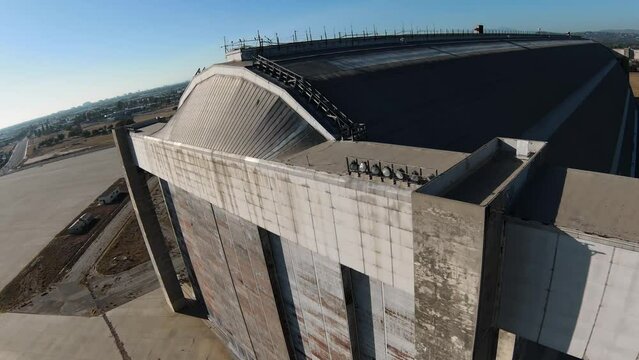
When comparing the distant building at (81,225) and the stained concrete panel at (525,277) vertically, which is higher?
the stained concrete panel at (525,277)

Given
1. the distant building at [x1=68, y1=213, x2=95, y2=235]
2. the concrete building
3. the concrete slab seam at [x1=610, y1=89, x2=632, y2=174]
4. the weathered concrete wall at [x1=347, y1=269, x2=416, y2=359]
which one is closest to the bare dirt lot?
the distant building at [x1=68, y1=213, x2=95, y2=235]

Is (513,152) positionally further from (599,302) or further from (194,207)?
(194,207)

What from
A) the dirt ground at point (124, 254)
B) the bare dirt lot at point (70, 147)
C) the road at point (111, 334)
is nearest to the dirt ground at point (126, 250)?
the dirt ground at point (124, 254)

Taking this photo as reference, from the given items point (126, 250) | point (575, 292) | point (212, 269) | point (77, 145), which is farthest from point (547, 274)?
point (77, 145)

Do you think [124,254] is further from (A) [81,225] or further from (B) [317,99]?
(B) [317,99]

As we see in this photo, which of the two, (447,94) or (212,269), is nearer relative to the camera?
(212,269)

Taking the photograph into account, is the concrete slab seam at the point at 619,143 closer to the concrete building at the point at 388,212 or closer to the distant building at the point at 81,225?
the concrete building at the point at 388,212

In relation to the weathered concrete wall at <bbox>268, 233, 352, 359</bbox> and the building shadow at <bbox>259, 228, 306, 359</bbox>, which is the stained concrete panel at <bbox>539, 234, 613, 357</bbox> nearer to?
the weathered concrete wall at <bbox>268, 233, 352, 359</bbox>
